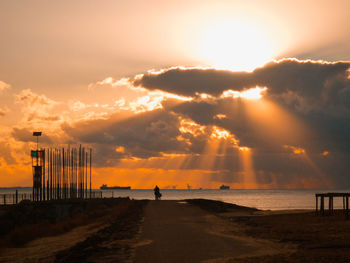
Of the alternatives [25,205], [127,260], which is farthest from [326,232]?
[25,205]

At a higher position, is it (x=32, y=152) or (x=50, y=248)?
(x=32, y=152)

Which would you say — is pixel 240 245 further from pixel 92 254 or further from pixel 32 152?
pixel 32 152

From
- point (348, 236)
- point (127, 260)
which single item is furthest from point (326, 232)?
point (127, 260)

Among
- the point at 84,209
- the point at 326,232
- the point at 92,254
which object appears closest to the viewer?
the point at 92,254

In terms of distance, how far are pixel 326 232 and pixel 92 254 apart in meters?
11.8

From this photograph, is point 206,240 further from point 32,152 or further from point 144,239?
point 32,152

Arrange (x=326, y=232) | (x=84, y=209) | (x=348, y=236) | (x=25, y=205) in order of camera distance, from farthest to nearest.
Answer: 1. (x=84, y=209)
2. (x=25, y=205)
3. (x=326, y=232)
4. (x=348, y=236)

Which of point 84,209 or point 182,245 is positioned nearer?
point 182,245

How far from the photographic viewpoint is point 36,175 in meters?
79.8

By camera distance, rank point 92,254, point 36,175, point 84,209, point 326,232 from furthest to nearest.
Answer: point 36,175 < point 84,209 < point 326,232 < point 92,254

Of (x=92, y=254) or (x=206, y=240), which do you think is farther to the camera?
(x=206, y=240)

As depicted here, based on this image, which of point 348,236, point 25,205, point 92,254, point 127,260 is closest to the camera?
point 127,260

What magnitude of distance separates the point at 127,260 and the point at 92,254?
2456mm

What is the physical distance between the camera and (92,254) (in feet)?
57.6
